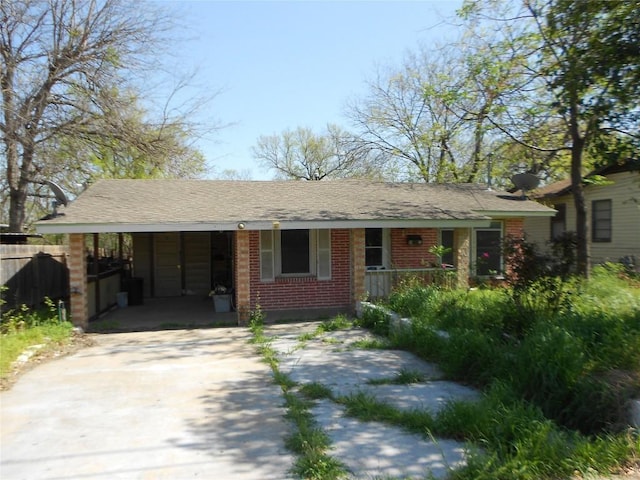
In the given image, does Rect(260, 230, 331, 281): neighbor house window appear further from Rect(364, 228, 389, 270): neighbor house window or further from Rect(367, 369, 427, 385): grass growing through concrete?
Rect(367, 369, 427, 385): grass growing through concrete

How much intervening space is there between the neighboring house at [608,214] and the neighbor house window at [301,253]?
7.53 metres

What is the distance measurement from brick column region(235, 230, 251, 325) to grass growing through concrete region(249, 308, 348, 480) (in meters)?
3.77

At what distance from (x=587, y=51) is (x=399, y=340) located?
241 inches

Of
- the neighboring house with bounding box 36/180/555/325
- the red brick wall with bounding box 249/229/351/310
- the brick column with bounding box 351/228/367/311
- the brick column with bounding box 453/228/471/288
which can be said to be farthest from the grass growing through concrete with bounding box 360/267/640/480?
the red brick wall with bounding box 249/229/351/310

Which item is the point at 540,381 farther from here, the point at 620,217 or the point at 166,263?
the point at 620,217

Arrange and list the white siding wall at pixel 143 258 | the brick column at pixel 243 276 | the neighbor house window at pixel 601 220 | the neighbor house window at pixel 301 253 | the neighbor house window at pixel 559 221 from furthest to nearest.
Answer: the neighbor house window at pixel 559 221, the neighbor house window at pixel 601 220, the white siding wall at pixel 143 258, the neighbor house window at pixel 301 253, the brick column at pixel 243 276

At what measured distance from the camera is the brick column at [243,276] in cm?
1138

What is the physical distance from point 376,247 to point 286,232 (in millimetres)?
2731

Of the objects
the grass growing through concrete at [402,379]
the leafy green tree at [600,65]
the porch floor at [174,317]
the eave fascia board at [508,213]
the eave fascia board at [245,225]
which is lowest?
the porch floor at [174,317]

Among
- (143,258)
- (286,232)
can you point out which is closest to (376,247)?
(286,232)

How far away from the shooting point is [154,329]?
36.3ft

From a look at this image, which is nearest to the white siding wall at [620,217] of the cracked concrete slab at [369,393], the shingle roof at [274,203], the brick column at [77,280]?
the shingle roof at [274,203]

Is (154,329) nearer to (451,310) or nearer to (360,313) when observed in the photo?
(360,313)

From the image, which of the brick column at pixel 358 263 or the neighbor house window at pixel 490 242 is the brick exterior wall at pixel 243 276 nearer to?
the brick column at pixel 358 263
